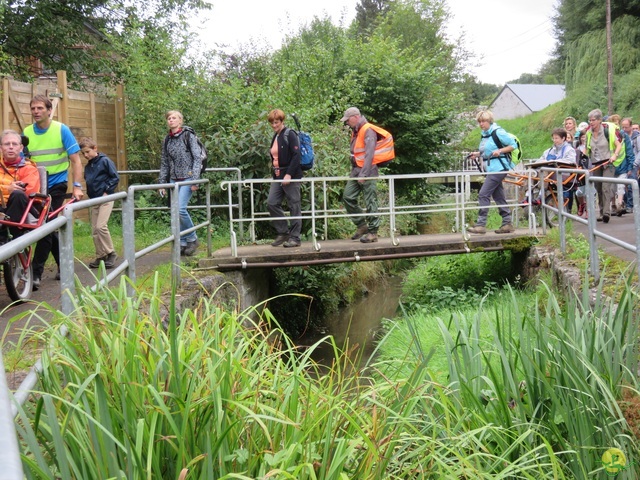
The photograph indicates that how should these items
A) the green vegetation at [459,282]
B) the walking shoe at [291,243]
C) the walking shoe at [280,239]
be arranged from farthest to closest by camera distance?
the green vegetation at [459,282]
the walking shoe at [280,239]
the walking shoe at [291,243]

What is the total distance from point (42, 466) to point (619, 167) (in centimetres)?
1118

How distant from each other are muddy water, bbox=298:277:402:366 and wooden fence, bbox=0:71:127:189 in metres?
4.62

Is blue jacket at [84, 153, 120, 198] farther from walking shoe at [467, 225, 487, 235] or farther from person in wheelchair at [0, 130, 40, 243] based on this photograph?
walking shoe at [467, 225, 487, 235]

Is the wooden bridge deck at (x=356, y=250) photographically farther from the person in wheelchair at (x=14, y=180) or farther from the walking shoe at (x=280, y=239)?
the person in wheelchair at (x=14, y=180)

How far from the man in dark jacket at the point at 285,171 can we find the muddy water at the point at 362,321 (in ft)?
4.50

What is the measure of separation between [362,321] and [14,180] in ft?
22.4

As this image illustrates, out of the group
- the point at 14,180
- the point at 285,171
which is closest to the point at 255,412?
the point at 14,180

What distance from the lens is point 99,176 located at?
8.60m

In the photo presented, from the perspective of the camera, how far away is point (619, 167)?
12.1 m

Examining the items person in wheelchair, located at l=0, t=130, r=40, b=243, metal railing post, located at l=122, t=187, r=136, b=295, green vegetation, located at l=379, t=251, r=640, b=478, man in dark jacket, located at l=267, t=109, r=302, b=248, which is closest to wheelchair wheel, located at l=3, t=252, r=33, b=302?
person in wheelchair, located at l=0, t=130, r=40, b=243

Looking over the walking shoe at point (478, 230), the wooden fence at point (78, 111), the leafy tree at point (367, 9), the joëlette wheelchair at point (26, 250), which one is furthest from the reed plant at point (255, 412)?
the leafy tree at point (367, 9)

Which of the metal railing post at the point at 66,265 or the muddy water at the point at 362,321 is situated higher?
the metal railing post at the point at 66,265

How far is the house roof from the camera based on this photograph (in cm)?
7225

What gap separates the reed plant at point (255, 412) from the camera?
8.61 feet
